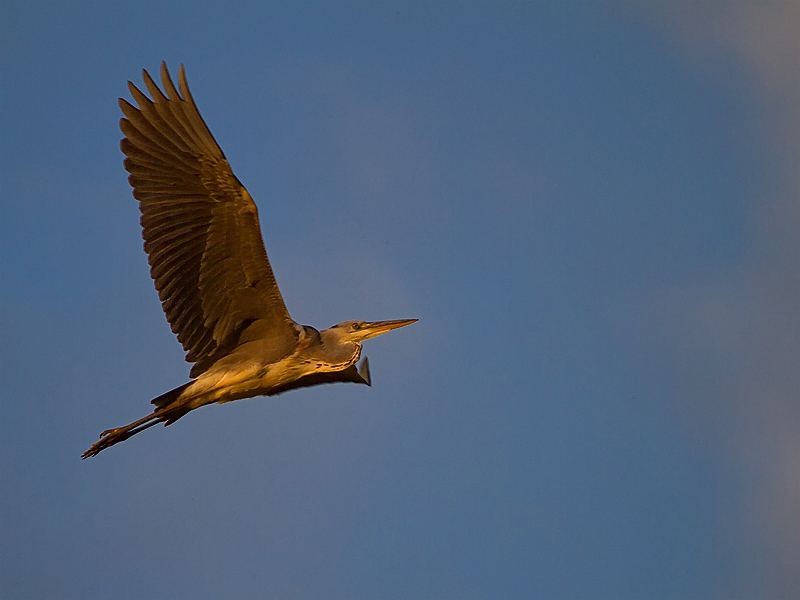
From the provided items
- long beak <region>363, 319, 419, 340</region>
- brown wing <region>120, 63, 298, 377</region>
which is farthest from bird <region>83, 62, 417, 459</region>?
long beak <region>363, 319, 419, 340</region>

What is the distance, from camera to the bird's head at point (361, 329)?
35.1 feet

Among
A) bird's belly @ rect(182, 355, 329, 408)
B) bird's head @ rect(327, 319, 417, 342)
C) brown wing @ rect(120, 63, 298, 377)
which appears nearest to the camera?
brown wing @ rect(120, 63, 298, 377)

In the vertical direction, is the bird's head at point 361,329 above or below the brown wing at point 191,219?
below

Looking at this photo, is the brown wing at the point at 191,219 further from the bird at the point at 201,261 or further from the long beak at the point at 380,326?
the long beak at the point at 380,326

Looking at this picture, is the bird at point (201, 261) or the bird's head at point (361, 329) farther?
the bird's head at point (361, 329)

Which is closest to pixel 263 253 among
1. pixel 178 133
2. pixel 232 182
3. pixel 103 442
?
pixel 232 182

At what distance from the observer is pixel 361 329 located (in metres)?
10.9

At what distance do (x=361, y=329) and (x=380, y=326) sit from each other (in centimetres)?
22

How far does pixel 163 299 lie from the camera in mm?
9852

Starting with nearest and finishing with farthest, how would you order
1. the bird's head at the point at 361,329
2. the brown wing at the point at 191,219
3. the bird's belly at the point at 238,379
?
the brown wing at the point at 191,219
the bird's belly at the point at 238,379
the bird's head at the point at 361,329

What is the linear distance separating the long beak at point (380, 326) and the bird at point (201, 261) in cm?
71

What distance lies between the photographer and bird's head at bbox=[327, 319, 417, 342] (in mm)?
10711

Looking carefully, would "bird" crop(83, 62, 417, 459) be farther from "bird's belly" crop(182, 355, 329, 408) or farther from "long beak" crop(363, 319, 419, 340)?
"long beak" crop(363, 319, 419, 340)

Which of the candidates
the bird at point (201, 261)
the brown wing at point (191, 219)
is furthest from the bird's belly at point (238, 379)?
the brown wing at point (191, 219)
